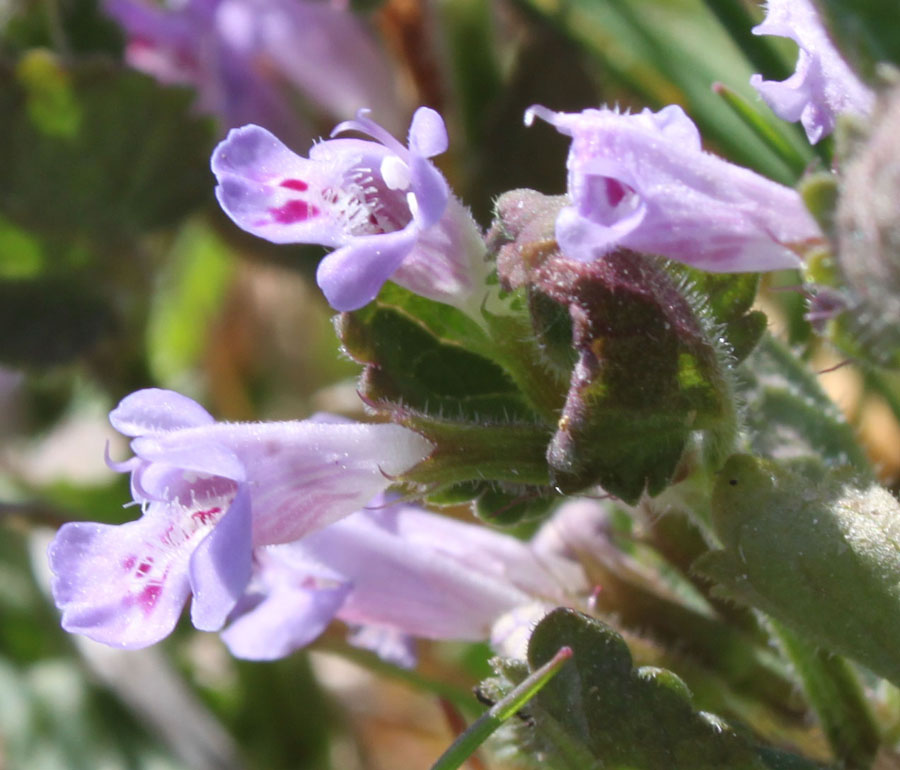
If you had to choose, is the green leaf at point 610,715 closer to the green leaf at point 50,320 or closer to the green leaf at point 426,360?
the green leaf at point 426,360

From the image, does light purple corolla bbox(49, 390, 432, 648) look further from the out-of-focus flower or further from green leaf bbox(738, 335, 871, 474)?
the out-of-focus flower

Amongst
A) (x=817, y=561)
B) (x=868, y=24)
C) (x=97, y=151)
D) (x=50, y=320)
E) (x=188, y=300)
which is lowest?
(x=188, y=300)

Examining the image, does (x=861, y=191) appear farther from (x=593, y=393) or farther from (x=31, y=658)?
(x=31, y=658)

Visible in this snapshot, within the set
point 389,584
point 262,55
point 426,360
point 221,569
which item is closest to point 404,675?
point 389,584

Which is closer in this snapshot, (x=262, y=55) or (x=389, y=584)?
(x=389, y=584)

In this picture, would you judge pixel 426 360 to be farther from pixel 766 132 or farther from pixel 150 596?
pixel 766 132

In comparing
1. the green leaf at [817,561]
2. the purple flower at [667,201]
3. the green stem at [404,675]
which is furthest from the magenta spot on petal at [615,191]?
the green stem at [404,675]
